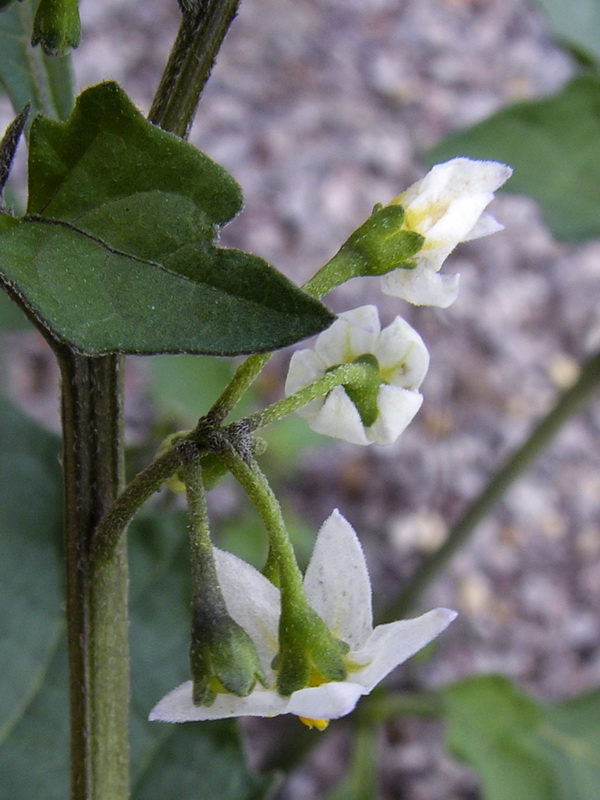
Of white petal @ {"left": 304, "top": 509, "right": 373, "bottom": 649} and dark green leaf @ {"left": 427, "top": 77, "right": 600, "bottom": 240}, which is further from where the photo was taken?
dark green leaf @ {"left": 427, "top": 77, "right": 600, "bottom": 240}

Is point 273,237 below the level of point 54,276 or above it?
above

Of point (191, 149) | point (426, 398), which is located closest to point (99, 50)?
point (426, 398)

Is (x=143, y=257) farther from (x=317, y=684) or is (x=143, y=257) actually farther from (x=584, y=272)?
(x=584, y=272)

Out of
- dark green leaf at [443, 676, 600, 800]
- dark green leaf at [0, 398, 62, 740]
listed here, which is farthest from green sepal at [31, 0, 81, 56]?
dark green leaf at [443, 676, 600, 800]

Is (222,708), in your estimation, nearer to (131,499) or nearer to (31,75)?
(131,499)

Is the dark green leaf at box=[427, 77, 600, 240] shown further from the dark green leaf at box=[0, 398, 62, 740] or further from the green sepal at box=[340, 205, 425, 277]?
the green sepal at box=[340, 205, 425, 277]

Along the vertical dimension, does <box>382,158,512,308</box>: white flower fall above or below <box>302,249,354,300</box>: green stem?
above
